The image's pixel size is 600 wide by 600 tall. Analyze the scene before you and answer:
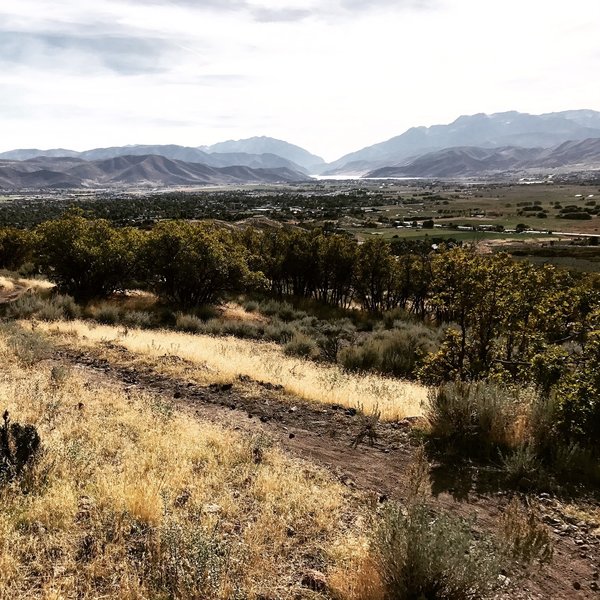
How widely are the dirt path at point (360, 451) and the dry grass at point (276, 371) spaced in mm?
501

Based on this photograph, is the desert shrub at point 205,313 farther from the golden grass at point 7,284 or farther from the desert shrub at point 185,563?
the desert shrub at point 185,563

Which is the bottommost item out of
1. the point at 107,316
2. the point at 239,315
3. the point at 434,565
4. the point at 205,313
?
the point at 239,315

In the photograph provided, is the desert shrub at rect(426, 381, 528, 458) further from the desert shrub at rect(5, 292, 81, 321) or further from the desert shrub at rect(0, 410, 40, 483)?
the desert shrub at rect(5, 292, 81, 321)

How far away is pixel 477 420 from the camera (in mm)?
7723

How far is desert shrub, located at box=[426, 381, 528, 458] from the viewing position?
7.43 meters

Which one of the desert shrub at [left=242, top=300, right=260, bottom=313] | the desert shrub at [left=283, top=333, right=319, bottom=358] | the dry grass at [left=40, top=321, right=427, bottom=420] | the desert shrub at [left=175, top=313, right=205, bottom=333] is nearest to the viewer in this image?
the dry grass at [left=40, top=321, right=427, bottom=420]

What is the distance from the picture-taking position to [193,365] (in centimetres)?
1302

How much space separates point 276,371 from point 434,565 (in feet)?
30.4

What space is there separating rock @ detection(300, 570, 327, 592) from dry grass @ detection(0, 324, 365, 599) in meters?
0.08

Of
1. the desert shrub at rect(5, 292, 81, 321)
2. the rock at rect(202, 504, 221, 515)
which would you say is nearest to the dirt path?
the rock at rect(202, 504, 221, 515)

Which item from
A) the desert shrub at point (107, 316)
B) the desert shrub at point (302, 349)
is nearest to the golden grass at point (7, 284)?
the desert shrub at point (107, 316)

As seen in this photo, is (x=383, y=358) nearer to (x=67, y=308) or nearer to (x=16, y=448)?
(x=16, y=448)

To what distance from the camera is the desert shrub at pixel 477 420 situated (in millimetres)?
7426

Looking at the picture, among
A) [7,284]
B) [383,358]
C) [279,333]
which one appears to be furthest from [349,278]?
[7,284]
